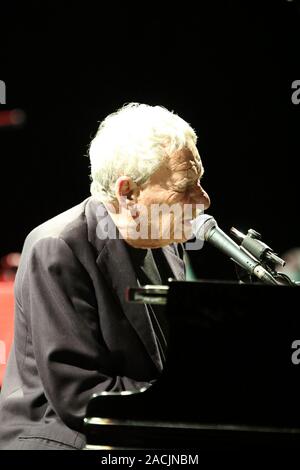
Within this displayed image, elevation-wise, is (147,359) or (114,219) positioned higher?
(114,219)

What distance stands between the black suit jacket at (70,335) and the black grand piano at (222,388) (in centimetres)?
24

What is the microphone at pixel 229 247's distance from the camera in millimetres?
1826

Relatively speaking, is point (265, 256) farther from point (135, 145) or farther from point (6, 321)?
point (6, 321)

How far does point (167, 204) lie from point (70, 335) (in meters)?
0.49

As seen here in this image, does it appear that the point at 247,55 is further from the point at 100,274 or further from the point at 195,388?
the point at 195,388

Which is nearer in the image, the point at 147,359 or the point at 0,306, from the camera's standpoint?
the point at 147,359

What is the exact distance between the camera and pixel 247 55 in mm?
4320

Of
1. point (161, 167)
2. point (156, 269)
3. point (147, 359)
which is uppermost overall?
point (161, 167)

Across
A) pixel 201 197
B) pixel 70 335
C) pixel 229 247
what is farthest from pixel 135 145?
pixel 70 335

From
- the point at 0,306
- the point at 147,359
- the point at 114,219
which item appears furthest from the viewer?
the point at 0,306

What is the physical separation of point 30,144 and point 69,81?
49 cm

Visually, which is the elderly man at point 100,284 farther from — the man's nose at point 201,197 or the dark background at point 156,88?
the dark background at point 156,88

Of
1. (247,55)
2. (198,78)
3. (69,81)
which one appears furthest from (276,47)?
(69,81)

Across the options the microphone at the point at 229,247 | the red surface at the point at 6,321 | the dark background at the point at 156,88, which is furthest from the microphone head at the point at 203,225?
the dark background at the point at 156,88
